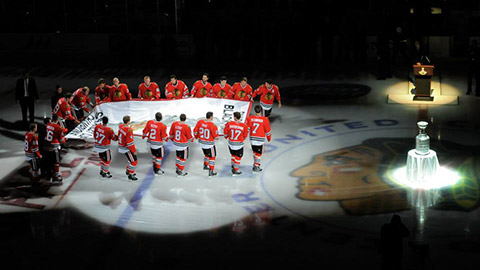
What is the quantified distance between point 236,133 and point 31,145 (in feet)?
14.9

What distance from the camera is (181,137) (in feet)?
50.0

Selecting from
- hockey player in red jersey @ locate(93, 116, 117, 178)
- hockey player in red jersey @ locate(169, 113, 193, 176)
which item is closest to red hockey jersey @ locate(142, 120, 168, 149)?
hockey player in red jersey @ locate(169, 113, 193, 176)

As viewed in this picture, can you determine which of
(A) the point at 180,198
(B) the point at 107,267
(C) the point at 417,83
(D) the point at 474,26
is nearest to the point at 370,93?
(C) the point at 417,83

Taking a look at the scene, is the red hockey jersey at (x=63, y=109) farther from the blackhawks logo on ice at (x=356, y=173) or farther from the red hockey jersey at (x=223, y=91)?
the blackhawks logo on ice at (x=356, y=173)

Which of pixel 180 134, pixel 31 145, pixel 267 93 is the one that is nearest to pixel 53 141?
pixel 31 145

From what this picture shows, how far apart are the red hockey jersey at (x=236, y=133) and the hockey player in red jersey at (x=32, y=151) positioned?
4.27m

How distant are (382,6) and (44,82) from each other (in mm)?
15227

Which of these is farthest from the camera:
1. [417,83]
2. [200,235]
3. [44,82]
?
[44,82]

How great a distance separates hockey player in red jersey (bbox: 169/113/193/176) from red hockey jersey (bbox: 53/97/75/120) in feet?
13.0

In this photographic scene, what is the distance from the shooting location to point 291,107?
22.1m

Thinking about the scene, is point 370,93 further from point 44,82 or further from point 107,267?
point 107,267

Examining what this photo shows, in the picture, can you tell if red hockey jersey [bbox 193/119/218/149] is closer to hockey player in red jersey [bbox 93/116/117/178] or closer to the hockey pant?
the hockey pant

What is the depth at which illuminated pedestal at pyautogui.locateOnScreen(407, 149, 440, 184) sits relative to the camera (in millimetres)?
14573

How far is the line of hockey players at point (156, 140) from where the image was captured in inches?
592
